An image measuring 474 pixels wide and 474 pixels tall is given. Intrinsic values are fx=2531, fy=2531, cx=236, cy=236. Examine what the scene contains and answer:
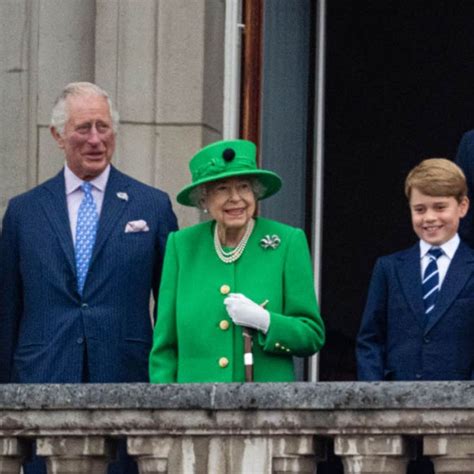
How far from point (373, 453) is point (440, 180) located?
4.20 feet

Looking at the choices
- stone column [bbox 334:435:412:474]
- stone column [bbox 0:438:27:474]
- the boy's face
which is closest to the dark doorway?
the boy's face

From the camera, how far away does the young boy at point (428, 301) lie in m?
8.75

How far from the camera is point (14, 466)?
825 cm

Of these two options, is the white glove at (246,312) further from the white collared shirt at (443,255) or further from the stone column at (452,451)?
the stone column at (452,451)

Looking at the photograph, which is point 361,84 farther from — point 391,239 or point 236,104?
point 236,104

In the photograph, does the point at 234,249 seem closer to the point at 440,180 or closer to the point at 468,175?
the point at 440,180

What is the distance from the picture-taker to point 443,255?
8.90m

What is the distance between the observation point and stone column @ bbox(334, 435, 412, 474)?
309 inches

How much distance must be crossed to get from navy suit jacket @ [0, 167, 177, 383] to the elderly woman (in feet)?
1.28

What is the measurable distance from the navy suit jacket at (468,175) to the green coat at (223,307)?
78 centimetres

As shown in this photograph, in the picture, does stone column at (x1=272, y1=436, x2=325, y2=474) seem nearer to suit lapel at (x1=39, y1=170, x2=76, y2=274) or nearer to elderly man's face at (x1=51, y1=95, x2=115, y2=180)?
suit lapel at (x1=39, y1=170, x2=76, y2=274)

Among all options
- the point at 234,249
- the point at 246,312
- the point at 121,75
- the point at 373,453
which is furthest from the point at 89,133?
the point at 121,75

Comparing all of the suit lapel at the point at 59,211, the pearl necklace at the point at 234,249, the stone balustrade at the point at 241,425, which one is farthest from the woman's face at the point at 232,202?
the stone balustrade at the point at 241,425

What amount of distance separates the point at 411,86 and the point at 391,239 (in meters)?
0.93
